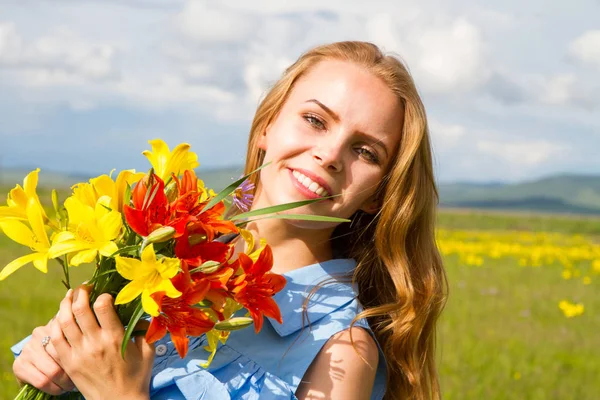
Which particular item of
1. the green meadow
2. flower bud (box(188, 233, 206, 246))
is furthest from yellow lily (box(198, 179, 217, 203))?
the green meadow

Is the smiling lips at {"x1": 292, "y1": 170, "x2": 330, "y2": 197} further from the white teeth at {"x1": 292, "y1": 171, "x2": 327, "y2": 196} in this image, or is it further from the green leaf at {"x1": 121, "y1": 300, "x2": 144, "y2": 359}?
the green leaf at {"x1": 121, "y1": 300, "x2": 144, "y2": 359}

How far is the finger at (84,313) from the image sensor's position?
68.0 inches

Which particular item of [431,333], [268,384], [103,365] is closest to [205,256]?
[103,365]

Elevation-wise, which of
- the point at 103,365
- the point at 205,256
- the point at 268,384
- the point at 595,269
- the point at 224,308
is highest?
the point at 205,256

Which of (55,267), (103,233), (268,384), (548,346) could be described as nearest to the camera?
(103,233)

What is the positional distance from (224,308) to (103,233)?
0.36 metres

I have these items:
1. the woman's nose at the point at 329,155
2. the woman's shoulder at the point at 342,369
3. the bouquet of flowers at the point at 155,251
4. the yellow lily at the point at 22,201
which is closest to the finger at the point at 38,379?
the bouquet of flowers at the point at 155,251

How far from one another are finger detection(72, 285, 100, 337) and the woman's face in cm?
68

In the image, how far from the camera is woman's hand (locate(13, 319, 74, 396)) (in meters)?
1.90

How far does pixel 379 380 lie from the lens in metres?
2.39

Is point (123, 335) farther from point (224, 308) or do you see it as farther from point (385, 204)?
point (385, 204)

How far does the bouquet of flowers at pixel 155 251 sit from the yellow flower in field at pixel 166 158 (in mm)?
69

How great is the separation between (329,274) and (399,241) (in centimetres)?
29

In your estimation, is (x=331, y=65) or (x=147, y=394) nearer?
(x=147, y=394)
